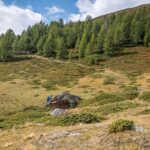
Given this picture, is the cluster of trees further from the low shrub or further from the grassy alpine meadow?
the low shrub

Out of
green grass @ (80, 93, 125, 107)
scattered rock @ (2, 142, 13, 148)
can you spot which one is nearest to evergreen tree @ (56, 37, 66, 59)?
green grass @ (80, 93, 125, 107)

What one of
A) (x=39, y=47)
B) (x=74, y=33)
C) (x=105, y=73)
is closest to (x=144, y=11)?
(x=74, y=33)

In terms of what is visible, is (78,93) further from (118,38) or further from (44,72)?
(118,38)

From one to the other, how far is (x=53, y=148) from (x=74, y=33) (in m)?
127

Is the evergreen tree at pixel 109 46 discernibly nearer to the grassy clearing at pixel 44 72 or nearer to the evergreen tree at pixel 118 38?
the evergreen tree at pixel 118 38

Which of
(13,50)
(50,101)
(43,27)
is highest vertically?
(43,27)

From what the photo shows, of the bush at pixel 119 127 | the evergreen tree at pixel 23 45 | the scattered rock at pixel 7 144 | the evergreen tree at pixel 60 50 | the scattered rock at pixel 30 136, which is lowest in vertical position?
the scattered rock at pixel 7 144

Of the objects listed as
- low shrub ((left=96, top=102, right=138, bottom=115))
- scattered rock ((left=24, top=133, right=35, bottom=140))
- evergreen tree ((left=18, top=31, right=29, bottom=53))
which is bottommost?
scattered rock ((left=24, top=133, right=35, bottom=140))

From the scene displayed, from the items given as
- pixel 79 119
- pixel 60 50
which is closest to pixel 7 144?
pixel 79 119

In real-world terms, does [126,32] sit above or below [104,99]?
above

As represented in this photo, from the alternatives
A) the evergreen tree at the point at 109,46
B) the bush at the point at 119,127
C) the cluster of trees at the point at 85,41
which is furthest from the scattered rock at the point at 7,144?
the evergreen tree at the point at 109,46

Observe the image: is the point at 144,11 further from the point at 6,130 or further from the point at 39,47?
the point at 6,130

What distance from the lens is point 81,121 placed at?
52.9ft

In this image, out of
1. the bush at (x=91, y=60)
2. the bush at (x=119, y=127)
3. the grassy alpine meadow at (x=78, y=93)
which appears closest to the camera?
the bush at (x=119, y=127)
